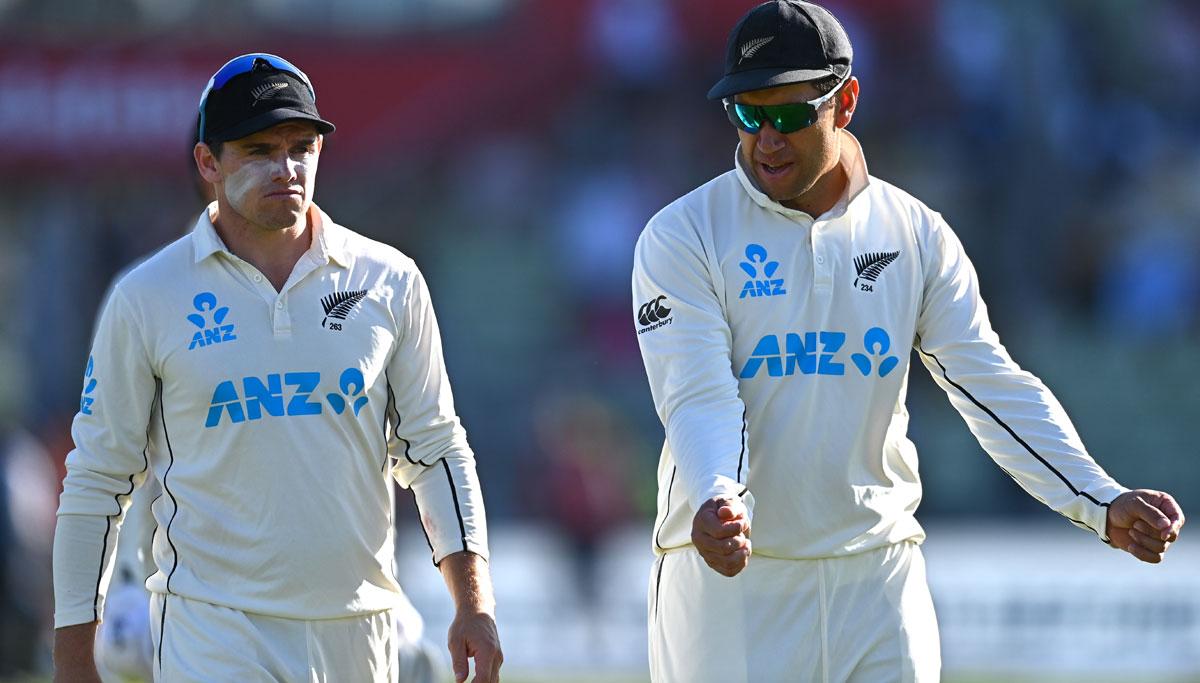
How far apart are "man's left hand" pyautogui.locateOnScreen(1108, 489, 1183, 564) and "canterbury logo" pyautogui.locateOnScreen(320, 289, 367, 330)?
6.18 ft

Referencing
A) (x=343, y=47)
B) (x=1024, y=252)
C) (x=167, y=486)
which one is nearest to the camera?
(x=167, y=486)

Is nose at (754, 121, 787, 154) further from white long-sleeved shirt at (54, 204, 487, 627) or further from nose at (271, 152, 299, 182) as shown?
nose at (271, 152, 299, 182)

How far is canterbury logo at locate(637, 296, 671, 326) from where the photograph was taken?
4.70 m

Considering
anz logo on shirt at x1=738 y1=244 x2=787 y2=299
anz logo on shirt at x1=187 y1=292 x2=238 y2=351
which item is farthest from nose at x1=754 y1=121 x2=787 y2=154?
anz logo on shirt at x1=187 y1=292 x2=238 y2=351

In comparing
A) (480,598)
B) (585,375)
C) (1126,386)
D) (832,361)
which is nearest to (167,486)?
(480,598)

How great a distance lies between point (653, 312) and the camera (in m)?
4.73

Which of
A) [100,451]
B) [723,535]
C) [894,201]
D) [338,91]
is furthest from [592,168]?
[723,535]

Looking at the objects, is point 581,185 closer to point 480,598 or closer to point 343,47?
point 343,47

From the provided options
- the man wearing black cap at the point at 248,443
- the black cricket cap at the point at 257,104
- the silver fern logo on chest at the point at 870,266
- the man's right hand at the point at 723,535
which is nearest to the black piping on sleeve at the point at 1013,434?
the silver fern logo on chest at the point at 870,266

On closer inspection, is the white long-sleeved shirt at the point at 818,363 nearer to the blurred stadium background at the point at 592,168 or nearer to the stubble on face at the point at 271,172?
A: the stubble on face at the point at 271,172

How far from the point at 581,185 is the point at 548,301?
4.52ft

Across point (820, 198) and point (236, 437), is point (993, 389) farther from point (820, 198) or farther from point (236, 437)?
point (236, 437)

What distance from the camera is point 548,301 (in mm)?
21953

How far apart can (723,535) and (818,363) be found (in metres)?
0.63
